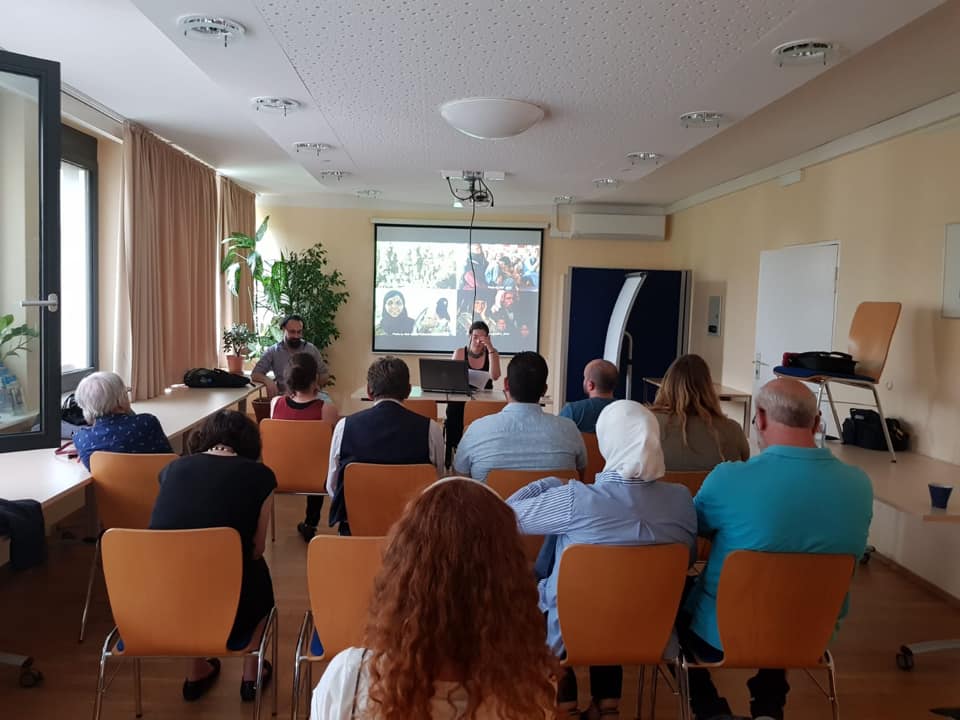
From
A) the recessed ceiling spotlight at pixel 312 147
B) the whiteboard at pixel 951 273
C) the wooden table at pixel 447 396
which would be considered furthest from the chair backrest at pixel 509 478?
the recessed ceiling spotlight at pixel 312 147

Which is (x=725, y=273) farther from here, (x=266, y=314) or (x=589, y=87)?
(x=266, y=314)

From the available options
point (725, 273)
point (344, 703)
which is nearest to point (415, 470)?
point (344, 703)

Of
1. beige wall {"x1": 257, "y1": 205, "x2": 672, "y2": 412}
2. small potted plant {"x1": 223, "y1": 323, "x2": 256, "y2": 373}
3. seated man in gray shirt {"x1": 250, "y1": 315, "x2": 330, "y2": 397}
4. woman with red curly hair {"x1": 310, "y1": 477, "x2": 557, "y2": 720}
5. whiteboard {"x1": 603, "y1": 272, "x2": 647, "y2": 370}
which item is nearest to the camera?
woman with red curly hair {"x1": 310, "y1": 477, "x2": 557, "y2": 720}

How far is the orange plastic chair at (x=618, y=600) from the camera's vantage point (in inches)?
78.4

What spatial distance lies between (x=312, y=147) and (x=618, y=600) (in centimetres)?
396

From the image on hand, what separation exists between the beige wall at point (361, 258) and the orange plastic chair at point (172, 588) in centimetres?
653

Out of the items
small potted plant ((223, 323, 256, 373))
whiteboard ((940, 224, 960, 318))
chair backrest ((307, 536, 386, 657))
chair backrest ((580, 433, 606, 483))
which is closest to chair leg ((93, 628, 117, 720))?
chair backrest ((307, 536, 386, 657))

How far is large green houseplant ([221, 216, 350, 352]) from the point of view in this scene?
296 inches

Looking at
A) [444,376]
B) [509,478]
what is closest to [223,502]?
[509,478]

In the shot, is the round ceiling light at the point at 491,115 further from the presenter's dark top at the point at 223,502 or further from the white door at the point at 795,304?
the white door at the point at 795,304

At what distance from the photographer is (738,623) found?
2.06m

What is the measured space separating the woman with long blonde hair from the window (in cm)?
440

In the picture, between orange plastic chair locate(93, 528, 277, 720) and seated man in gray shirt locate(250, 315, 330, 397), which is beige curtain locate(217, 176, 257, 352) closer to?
seated man in gray shirt locate(250, 315, 330, 397)

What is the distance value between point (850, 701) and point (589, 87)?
2839mm
